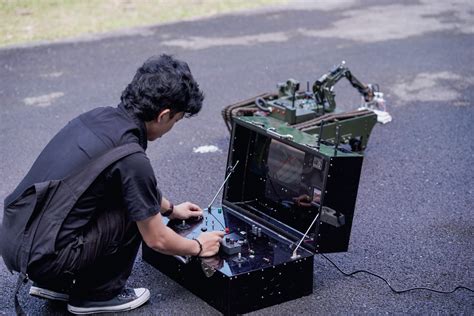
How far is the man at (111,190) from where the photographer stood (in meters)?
3.33

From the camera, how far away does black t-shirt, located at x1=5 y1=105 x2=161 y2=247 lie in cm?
330

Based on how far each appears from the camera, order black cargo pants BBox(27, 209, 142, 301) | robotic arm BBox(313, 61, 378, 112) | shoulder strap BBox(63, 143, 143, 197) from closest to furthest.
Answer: shoulder strap BBox(63, 143, 143, 197)
black cargo pants BBox(27, 209, 142, 301)
robotic arm BBox(313, 61, 378, 112)

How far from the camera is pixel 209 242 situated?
3.71 meters

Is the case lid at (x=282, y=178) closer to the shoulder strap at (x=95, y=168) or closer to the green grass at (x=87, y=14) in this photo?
the shoulder strap at (x=95, y=168)

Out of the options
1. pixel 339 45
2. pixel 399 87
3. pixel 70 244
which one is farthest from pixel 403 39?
pixel 70 244

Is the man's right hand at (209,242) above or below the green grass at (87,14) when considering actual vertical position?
above

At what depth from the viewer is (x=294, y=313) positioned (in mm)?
3762

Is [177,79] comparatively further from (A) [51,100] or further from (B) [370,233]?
(A) [51,100]

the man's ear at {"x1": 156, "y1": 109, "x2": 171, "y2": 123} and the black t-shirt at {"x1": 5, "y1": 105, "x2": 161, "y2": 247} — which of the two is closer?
the black t-shirt at {"x1": 5, "y1": 105, "x2": 161, "y2": 247}

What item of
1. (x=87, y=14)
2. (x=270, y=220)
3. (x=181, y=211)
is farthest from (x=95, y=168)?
A: (x=87, y=14)

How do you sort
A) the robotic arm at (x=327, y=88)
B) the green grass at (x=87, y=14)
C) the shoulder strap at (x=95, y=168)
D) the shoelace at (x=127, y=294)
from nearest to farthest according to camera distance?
the shoulder strap at (x=95, y=168), the shoelace at (x=127, y=294), the robotic arm at (x=327, y=88), the green grass at (x=87, y=14)

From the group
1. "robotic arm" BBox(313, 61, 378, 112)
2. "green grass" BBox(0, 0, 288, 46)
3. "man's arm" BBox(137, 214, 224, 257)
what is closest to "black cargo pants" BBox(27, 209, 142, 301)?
"man's arm" BBox(137, 214, 224, 257)

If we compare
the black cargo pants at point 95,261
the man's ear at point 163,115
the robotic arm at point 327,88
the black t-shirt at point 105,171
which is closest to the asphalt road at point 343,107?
the black cargo pants at point 95,261

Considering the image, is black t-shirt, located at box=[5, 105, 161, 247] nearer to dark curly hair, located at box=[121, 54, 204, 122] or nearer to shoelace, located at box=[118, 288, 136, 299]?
dark curly hair, located at box=[121, 54, 204, 122]
